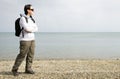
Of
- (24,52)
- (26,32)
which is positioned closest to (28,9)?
(26,32)

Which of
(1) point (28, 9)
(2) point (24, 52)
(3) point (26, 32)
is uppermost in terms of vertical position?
(1) point (28, 9)

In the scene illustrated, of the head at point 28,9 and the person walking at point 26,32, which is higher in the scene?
the head at point 28,9

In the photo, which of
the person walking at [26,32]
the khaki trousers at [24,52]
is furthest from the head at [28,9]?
the khaki trousers at [24,52]

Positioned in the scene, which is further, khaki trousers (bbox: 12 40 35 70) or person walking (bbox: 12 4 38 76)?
khaki trousers (bbox: 12 40 35 70)

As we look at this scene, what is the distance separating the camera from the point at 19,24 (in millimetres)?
9234

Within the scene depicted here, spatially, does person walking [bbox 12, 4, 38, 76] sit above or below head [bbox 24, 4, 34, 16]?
below

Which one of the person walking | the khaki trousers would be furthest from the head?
the khaki trousers

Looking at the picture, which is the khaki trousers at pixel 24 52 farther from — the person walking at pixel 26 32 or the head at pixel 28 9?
the head at pixel 28 9

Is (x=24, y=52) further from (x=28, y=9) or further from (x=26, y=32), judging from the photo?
(x=28, y=9)

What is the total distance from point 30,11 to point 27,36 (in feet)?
2.45

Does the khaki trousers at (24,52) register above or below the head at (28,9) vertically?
below

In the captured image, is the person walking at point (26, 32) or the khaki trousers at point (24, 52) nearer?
the person walking at point (26, 32)

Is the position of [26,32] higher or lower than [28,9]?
lower

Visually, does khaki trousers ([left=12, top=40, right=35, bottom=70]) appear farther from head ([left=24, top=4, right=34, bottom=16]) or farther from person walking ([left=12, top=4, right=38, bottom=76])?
head ([left=24, top=4, right=34, bottom=16])
